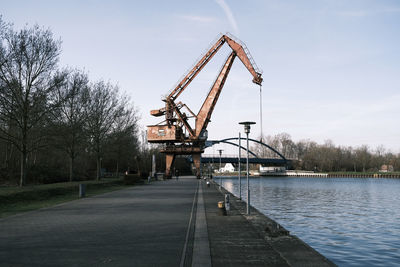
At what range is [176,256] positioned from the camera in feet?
27.0

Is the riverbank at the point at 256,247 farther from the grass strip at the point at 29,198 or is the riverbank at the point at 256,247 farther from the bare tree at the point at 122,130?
the bare tree at the point at 122,130

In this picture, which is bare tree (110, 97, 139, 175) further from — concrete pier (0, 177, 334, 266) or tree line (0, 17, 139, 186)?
concrete pier (0, 177, 334, 266)

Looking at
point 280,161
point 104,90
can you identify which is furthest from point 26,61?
point 280,161

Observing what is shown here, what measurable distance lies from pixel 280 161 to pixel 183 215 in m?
132

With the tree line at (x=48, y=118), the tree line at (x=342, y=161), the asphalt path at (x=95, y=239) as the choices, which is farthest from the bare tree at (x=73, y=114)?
the tree line at (x=342, y=161)

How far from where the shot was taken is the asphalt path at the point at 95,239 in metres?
7.95

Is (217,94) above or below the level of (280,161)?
above

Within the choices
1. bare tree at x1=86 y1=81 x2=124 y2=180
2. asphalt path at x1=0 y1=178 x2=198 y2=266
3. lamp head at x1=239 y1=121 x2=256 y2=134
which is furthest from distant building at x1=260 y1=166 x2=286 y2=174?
asphalt path at x1=0 y1=178 x2=198 y2=266

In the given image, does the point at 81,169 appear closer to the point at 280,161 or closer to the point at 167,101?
the point at 167,101

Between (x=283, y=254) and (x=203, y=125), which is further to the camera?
(x=203, y=125)

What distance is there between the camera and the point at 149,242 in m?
9.81

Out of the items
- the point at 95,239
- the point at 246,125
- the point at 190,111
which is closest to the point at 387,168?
the point at 190,111

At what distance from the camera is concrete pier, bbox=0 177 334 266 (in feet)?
25.7

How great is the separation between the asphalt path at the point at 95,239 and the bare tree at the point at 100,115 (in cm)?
2763
